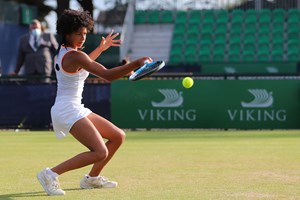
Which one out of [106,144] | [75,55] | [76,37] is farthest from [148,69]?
[106,144]

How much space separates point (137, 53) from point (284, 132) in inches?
421

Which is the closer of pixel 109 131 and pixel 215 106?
pixel 109 131

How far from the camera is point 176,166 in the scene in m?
9.72

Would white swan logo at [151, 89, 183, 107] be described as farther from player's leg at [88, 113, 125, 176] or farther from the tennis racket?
the tennis racket

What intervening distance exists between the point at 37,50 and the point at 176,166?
868 centimetres

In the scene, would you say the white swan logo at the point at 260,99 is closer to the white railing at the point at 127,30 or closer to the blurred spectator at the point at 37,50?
the blurred spectator at the point at 37,50

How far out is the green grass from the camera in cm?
731

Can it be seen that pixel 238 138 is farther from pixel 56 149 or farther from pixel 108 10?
pixel 108 10

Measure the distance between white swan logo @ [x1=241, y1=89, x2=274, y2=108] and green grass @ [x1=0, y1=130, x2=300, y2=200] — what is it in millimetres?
1306

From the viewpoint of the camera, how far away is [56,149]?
12.5 meters

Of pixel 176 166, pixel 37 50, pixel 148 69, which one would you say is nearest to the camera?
pixel 148 69

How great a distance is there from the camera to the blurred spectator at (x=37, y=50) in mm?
17719

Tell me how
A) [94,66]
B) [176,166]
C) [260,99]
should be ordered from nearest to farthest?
[94,66], [176,166], [260,99]

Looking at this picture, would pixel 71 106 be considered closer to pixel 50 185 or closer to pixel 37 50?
pixel 50 185
